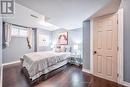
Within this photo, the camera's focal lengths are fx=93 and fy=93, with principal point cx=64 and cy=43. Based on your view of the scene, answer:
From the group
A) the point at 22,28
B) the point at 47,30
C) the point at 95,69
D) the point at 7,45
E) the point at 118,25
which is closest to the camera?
the point at 118,25

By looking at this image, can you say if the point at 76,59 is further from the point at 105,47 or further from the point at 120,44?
the point at 120,44

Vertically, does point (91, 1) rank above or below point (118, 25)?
above

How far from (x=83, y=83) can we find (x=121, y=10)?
2.45m

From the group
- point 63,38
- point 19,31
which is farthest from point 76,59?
point 19,31

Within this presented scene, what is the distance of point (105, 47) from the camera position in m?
3.17

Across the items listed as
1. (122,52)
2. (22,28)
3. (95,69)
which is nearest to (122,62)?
(122,52)

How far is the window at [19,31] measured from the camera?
5375mm

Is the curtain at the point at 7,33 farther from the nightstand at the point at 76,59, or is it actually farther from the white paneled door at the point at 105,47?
the white paneled door at the point at 105,47

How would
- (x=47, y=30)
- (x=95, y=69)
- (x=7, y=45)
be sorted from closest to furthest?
(x=95, y=69) → (x=7, y=45) → (x=47, y=30)

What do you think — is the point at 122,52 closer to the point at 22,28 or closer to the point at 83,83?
the point at 83,83

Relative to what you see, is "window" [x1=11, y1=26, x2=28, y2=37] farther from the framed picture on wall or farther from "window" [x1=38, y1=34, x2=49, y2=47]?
the framed picture on wall

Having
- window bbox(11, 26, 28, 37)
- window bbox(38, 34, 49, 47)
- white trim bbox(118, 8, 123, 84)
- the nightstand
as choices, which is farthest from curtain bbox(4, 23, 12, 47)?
white trim bbox(118, 8, 123, 84)

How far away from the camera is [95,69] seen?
11.5 ft

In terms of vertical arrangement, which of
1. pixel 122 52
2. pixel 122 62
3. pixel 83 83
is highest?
pixel 122 52
